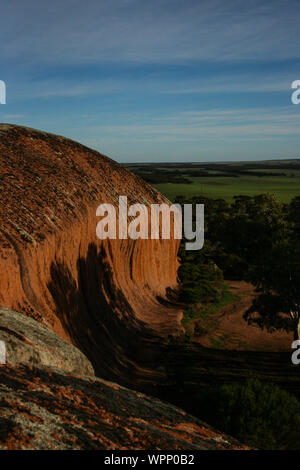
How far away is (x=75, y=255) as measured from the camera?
22.0 m

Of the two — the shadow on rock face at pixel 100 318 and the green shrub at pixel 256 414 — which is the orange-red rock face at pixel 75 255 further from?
the green shrub at pixel 256 414

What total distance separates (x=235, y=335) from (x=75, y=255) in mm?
13143

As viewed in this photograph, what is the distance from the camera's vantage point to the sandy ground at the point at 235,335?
80.6ft

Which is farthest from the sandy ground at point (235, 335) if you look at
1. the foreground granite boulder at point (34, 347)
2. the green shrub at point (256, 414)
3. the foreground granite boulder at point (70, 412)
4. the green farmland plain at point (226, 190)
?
the green farmland plain at point (226, 190)

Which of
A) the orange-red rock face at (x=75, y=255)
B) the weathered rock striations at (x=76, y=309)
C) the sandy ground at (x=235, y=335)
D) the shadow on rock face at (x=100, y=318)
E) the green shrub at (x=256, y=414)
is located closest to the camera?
the weathered rock striations at (x=76, y=309)

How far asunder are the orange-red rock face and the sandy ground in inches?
93.5

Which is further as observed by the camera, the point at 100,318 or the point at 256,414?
the point at 100,318

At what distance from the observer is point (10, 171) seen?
22438 millimetres

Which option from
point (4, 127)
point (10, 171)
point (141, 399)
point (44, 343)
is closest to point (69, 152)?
point (4, 127)

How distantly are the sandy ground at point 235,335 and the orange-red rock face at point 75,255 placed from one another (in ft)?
7.79

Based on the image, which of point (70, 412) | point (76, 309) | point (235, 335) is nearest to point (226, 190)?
point (235, 335)

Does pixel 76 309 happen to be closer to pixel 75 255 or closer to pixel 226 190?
pixel 75 255

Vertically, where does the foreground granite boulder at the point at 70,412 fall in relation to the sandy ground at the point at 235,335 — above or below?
above

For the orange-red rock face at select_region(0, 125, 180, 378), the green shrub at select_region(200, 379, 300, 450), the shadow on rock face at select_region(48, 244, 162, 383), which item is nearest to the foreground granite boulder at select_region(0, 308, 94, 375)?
the orange-red rock face at select_region(0, 125, 180, 378)
